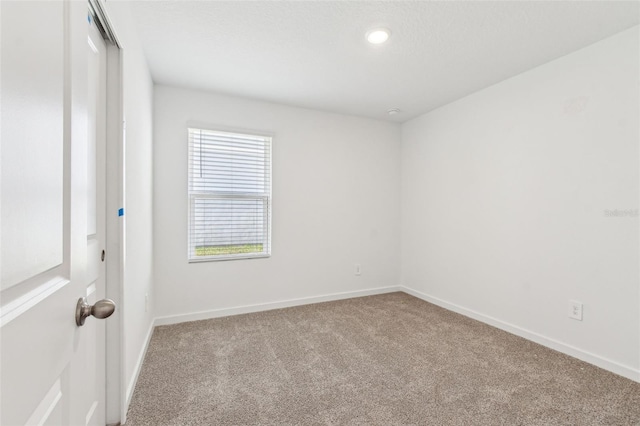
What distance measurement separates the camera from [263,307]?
3.43 meters

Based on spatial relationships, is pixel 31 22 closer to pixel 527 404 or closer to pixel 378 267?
pixel 527 404

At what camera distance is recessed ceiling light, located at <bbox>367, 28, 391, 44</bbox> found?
6.89 feet

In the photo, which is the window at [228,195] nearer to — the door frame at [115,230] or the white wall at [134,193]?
the white wall at [134,193]

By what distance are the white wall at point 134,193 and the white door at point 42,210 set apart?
3.67ft

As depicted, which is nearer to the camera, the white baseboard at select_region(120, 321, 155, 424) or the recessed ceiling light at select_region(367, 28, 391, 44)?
the white baseboard at select_region(120, 321, 155, 424)

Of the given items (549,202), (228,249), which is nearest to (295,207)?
(228,249)

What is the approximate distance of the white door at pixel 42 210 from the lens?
1.39 ft

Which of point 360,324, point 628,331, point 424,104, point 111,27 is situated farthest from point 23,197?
point 424,104

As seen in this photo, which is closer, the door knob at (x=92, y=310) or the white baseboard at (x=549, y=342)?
the door knob at (x=92, y=310)

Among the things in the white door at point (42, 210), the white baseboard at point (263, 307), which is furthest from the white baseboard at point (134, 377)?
the white door at point (42, 210)

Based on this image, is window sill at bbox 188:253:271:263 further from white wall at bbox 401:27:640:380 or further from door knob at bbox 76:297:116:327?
door knob at bbox 76:297:116:327

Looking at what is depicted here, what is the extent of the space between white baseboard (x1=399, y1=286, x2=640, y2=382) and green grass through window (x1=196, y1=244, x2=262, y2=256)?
7.43ft

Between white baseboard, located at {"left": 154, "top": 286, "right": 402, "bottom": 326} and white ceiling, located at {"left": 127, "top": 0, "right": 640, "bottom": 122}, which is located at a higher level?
white ceiling, located at {"left": 127, "top": 0, "right": 640, "bottom": 122}

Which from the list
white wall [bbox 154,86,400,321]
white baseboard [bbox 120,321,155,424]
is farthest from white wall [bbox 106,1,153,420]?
white wall [bbox 154,86,400,321]
